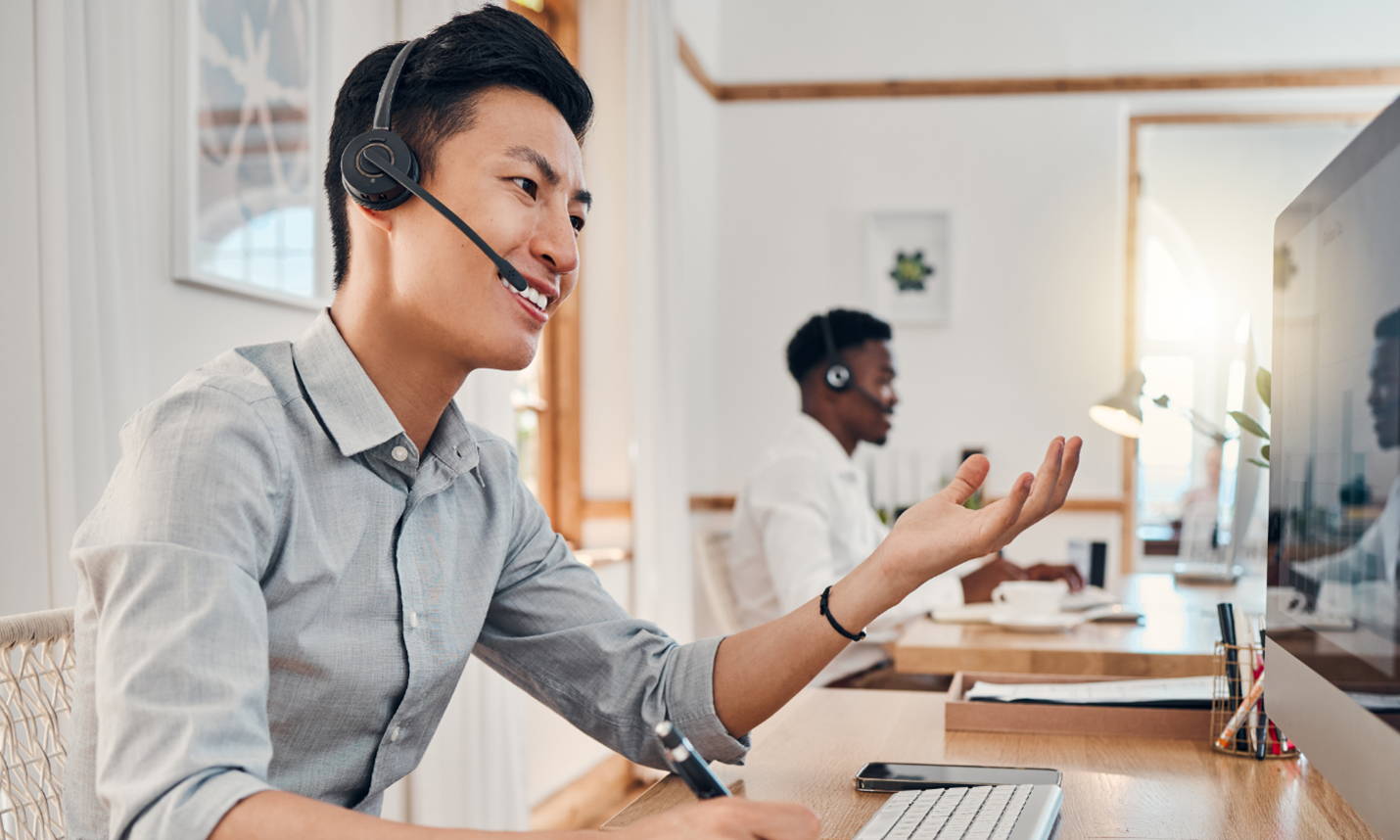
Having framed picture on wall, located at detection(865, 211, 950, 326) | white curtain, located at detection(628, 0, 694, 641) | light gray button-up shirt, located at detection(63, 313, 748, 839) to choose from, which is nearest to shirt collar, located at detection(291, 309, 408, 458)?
light gray button-up shirt, located at detection(63, 313, 748, 839)

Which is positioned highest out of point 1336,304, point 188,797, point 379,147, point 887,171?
point 887,171

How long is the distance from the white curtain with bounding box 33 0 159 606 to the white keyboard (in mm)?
1000

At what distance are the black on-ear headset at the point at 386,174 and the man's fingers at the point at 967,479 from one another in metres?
0.41

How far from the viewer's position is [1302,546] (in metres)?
0.81

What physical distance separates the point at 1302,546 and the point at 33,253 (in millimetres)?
1335

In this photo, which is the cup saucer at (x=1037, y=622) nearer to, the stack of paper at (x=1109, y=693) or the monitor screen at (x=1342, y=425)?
the stack of paper at (x=1109, y=693)

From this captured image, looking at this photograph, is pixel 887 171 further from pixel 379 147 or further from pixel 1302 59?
pixel 379 147

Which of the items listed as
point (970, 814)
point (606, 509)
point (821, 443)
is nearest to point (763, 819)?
point (970, 814)

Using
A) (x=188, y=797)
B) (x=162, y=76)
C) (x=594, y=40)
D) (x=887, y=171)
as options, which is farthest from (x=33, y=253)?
(x=887, y=171)

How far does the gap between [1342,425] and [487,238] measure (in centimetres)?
65

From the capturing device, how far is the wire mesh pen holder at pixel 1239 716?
104cm

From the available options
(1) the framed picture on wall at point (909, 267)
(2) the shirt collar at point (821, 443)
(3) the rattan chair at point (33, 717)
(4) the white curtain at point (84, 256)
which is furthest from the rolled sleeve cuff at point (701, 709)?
(1) the framed picture on wall at point (909, 267)

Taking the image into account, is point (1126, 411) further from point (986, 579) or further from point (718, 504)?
point (718, 504)

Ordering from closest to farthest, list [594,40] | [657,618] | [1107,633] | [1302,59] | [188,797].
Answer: [188,797]
[1107,633]
[657,618]
[594,40]
[1302,59]
